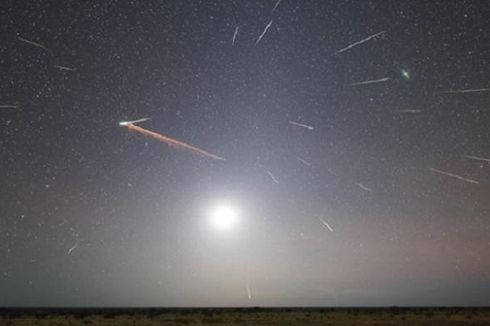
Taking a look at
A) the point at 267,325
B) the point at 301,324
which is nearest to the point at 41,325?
the point at 267,325

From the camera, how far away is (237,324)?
2028 inches

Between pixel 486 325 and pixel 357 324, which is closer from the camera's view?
pixel 486 325

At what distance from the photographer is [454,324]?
174ft

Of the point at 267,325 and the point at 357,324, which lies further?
the point at 357,324

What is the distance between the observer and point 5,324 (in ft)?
170

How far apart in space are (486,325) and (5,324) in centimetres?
4441

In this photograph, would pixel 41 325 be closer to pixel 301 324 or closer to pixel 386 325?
pixel 301 324

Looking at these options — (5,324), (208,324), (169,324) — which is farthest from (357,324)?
(5,324)

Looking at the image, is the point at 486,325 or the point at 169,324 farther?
the point at 169,324

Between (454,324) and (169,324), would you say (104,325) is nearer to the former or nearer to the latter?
(169,324)

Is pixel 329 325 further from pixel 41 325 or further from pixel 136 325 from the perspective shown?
pixel 41 325

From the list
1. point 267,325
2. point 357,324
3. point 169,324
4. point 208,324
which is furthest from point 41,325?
point 357,324

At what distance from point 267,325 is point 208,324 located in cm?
577

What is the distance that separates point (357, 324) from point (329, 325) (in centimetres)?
344
